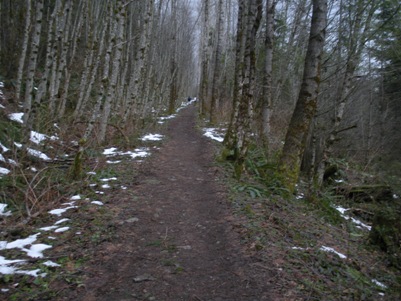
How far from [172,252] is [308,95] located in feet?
13.8

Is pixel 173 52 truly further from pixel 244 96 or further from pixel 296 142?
pixel 296 142

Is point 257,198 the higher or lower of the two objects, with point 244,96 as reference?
lower

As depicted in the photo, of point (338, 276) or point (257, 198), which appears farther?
point (257, 198)

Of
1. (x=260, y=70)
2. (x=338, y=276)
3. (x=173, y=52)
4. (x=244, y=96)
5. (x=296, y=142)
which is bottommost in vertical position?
(x=338, y=276)

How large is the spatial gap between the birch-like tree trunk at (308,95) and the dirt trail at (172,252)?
168 cm

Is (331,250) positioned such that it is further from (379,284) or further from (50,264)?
(50,264)

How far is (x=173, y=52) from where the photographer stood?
23.7 meters

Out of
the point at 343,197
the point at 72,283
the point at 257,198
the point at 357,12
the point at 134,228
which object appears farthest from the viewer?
the point at 343,197

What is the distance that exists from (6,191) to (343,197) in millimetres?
8348

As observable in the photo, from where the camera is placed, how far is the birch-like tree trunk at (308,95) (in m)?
6.05

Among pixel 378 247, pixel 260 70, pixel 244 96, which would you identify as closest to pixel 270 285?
pixel 378 247

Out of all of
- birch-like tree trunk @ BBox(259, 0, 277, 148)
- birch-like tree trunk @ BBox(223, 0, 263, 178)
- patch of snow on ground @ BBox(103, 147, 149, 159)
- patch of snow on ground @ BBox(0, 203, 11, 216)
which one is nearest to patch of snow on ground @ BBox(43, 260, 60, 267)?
patch of snow on ground @ BBox(0, 203, 11, 216)

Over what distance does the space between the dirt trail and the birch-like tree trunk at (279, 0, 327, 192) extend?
5.50ft

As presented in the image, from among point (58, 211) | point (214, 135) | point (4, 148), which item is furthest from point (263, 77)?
point (58, 211)
